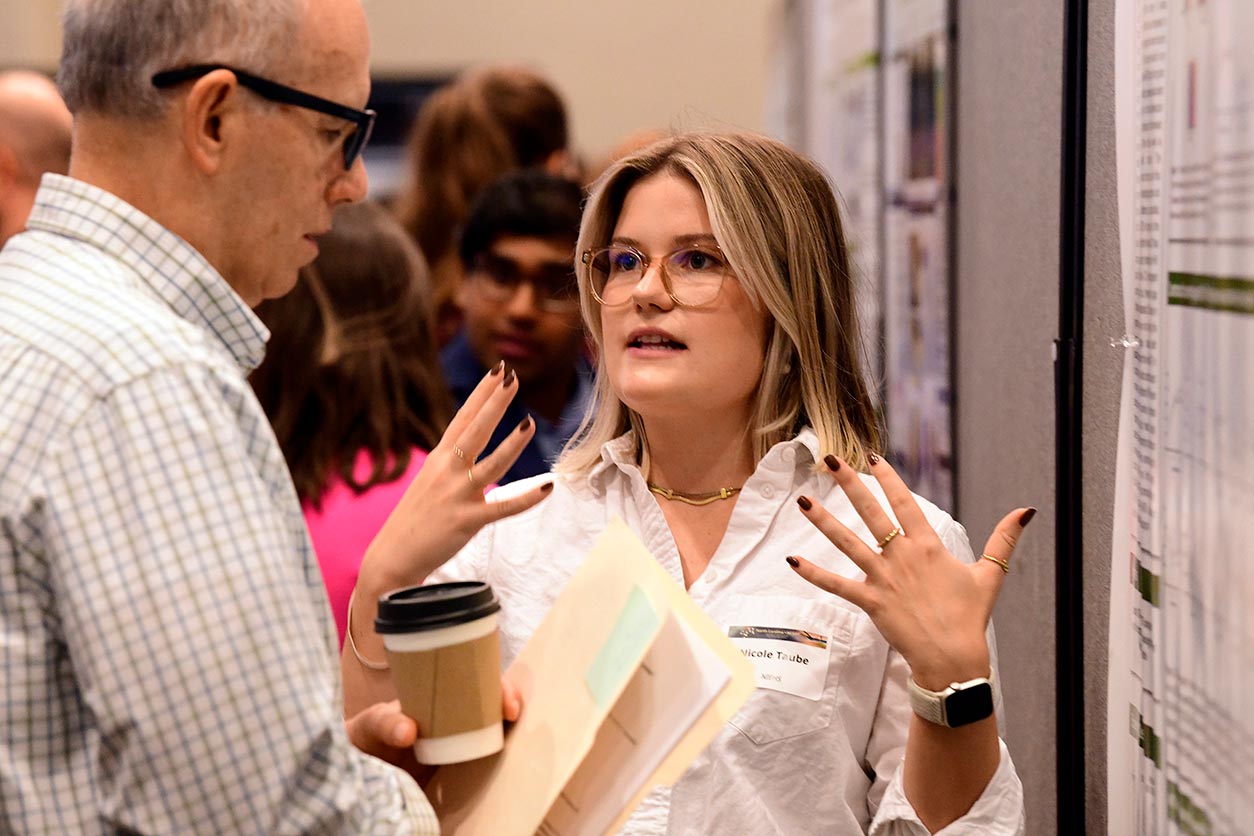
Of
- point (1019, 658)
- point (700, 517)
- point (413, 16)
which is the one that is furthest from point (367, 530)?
point (413, 16)

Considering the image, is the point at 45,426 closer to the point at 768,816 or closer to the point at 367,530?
the point at 768,816

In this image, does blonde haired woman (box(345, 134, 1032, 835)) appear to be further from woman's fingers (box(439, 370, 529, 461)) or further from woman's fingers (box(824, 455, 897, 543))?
woman's fingers (box(824, 455, 897, 543))

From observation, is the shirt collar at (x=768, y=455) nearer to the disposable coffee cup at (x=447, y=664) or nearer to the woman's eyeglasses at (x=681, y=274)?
the woman's eyeglasses at (x=681, y=274)

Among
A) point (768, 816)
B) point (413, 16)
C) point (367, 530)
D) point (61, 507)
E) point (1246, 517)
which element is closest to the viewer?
point (61, 507)

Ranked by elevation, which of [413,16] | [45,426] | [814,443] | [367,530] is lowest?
[367,530]

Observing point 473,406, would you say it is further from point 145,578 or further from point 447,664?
point 145,578

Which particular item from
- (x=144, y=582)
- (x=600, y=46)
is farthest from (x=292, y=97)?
(x=600, y=46)

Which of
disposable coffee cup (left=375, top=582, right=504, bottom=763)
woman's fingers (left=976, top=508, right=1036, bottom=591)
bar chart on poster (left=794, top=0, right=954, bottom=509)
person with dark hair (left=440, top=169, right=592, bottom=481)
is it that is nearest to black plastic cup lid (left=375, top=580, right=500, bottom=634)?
disposable coffee cup (left=375, top=582, right=504, bottom=763)

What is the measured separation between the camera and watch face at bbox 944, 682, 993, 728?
1.58 meters

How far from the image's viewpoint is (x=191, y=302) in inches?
53.7

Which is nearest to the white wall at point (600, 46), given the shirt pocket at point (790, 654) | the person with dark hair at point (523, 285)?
the person with dark hair at point (523, 285)

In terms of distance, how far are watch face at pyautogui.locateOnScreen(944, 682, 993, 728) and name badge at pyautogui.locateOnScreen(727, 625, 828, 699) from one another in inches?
10.2

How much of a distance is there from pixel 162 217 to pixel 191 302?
0.34ft

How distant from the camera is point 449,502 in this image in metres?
1.69
